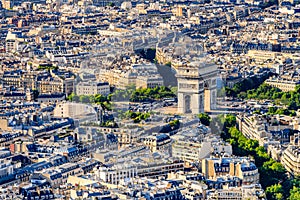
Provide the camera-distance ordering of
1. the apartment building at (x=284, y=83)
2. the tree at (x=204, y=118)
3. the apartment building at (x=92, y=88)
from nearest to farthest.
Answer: the tree at (x=204, y=118), the apartment building at (x=92, y=88), the apartment building at (x=284, y=83)

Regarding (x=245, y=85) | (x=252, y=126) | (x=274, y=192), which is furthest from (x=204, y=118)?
(x=245, y=85)

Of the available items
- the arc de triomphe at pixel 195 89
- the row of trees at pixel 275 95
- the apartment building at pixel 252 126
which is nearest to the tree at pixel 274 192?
the apartment building at pixel 252 126

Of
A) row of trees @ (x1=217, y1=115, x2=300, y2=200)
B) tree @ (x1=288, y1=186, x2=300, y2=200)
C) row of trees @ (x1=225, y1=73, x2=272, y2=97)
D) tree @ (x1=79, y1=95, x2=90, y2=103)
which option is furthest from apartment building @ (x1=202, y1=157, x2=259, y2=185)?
row of trees @ (x1=225, y1=73, x2=272, y2=97)

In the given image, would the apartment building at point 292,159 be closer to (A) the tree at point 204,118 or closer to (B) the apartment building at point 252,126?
(B) the apartment building at point 252,126

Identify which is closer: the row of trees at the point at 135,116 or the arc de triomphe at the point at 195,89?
the row of trees at the point at 135,116

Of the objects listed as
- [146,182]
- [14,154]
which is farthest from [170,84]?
[146,182]

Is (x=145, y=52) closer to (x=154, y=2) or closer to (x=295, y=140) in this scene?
(x=295, y=140)
